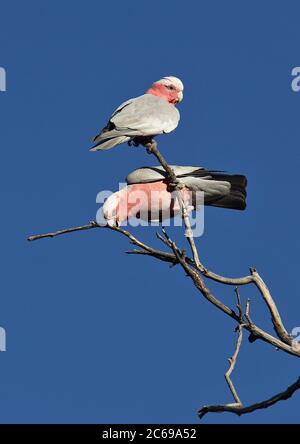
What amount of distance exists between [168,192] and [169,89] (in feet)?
4.21

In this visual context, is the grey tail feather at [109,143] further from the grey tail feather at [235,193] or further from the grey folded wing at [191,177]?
the grey tail feather at [235,193]

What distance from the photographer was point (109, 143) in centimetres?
720

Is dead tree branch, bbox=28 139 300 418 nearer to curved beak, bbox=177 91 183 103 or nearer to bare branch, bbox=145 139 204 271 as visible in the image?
bare branch, bbox=145 139 204 271

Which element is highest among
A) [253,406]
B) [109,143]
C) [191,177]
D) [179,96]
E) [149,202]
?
[179,96]

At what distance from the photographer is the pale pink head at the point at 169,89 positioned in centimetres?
832

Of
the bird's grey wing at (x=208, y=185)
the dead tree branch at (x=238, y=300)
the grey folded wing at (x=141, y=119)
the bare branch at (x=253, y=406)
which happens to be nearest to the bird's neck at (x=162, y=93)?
the grey folded wing at (x=141, y=119)

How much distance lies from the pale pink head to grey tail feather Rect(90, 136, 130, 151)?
46.5 inches

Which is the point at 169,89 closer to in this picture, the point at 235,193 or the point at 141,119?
the point at 141,119

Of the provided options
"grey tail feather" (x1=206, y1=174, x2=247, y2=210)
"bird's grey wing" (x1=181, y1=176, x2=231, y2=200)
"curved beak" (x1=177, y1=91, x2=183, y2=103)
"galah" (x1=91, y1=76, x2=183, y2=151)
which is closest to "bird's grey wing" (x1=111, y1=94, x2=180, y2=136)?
"galah" (x1=91, y1=76, x2=183, y2=151)

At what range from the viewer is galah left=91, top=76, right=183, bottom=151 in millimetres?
7266

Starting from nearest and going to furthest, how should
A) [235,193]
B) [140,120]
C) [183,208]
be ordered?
[183,208] < [140,120] < [235,193]

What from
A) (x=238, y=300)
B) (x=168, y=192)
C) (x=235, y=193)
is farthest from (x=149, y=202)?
(x=238, y=300)
